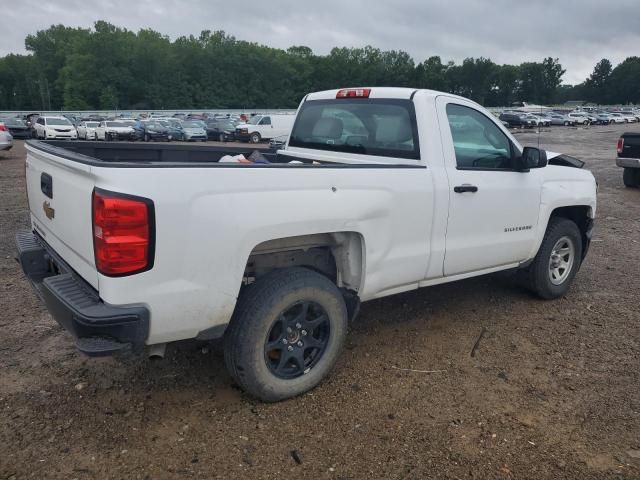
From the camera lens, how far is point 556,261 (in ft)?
17.2

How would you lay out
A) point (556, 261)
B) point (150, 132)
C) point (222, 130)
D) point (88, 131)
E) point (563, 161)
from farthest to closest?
point (222, 130), point (150, 132), point (88, 131), point (563, 161), point (556, 261)

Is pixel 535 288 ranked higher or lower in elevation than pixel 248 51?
lower

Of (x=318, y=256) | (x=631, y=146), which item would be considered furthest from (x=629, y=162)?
(x=318, y=256)

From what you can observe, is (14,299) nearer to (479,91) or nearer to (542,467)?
(542,467)

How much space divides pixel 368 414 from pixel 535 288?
104 inches

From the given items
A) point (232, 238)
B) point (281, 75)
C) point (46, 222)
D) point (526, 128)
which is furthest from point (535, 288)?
point (281, 75)

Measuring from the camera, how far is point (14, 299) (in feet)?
16.4

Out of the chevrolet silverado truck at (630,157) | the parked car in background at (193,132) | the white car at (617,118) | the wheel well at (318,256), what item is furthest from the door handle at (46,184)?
the white car at (617,118)

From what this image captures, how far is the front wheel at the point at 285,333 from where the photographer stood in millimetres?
3104

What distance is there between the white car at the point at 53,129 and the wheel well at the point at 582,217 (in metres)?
30.8

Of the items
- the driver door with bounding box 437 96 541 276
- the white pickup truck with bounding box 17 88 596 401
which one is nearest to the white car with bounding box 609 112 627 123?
the driver door with bounding box 437 96 541 276

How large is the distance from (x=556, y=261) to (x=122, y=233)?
4193 millimetres

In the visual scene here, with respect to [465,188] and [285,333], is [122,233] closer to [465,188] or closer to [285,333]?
[285,333]

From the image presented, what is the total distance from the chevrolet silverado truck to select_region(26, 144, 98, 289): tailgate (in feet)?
44.6
